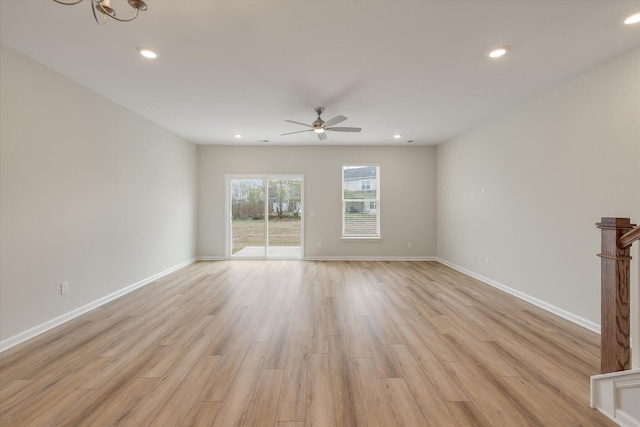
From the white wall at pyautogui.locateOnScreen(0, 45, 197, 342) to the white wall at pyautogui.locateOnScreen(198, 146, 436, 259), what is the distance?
235 centimetres

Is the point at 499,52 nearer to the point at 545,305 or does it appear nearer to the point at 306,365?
the point at 545,305

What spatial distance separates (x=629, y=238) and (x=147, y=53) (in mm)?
3936

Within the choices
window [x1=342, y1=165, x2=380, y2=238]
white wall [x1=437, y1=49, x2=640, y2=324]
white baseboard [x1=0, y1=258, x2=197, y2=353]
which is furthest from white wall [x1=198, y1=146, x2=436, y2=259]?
white baseboard [x1=0, y1=258, x2=197, y2=353]

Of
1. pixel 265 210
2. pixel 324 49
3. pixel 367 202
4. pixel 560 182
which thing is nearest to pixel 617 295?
pixel 560 182

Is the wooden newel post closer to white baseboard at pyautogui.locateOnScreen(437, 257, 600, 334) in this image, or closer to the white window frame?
white baseboard at pyautogui.locateOnScreen(437, 257, 600, 334)

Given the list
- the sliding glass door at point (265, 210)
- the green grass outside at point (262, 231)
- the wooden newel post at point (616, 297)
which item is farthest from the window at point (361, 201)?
the wooden newel post at point (616, 297)

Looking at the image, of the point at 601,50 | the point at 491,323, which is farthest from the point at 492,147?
the point at 491,323

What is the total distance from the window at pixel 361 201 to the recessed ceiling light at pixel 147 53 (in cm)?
453

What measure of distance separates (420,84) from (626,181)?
7.24 feet

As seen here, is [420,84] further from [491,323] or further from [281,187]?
[281,187]

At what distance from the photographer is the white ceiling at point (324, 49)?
6.57 feet

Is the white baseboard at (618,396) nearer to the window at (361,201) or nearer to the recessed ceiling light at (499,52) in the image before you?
the recessed ceiling light at (499,52)

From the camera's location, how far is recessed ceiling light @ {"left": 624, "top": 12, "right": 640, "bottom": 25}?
2.03 m

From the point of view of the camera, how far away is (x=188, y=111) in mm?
4086
